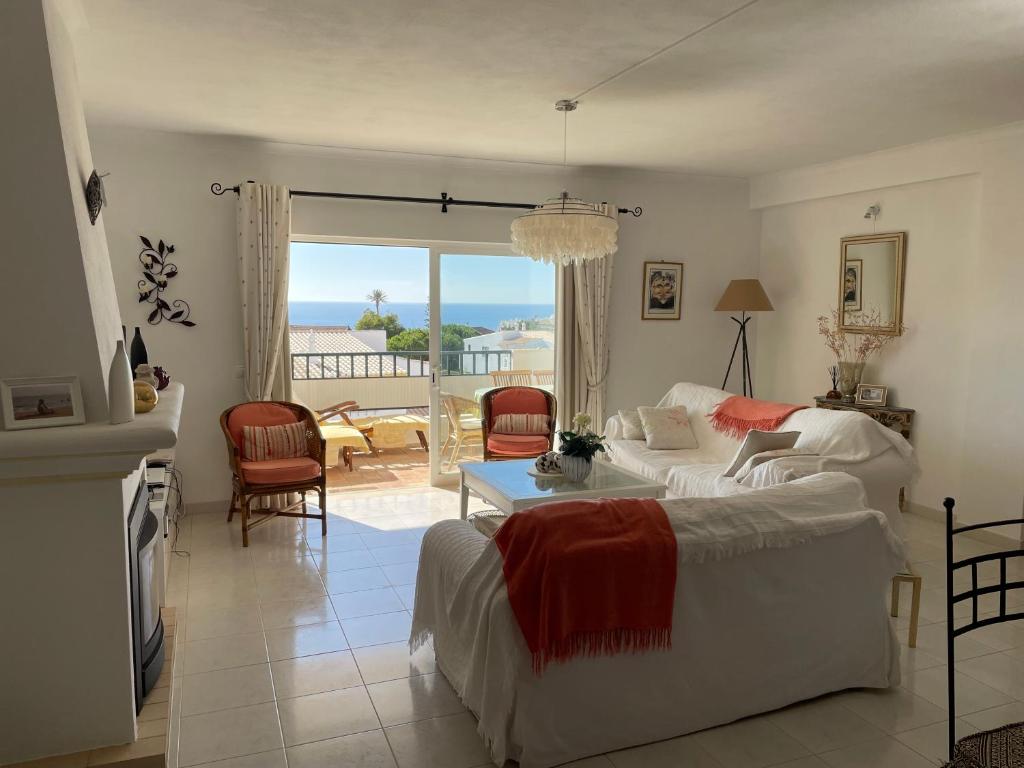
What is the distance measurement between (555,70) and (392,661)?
9.69 feet

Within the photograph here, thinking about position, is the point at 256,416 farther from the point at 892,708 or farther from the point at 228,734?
the point at 892,708

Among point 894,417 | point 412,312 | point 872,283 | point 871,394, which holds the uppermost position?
point 872,283

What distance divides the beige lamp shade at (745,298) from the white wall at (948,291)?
438mm

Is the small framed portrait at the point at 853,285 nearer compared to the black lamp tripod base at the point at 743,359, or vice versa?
the small framed portrait at the point at 853,285

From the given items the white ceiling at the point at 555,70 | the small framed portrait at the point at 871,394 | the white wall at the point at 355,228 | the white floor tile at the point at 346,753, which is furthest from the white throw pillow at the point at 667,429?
the white floor tile at the point at 346,753

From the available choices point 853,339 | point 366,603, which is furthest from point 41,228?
point 853,339

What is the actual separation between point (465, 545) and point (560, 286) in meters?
4.04

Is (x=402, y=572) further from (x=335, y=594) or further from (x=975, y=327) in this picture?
(x=975, y=327)

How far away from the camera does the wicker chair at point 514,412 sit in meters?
5.87

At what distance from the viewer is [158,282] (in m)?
5.30

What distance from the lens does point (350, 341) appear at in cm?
830

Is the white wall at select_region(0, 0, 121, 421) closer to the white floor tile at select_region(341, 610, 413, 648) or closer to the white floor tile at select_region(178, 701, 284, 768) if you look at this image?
the white floor tile at select_region(178, 701, 284, 768)

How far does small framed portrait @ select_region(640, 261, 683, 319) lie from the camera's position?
22.4ft

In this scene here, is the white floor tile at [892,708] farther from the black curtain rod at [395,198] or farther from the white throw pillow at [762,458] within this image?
the black curtain rod at [395,198]
